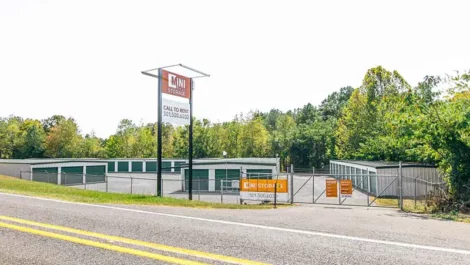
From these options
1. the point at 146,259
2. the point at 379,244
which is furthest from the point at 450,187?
the point at 146,259

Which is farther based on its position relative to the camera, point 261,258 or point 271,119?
point 271,119

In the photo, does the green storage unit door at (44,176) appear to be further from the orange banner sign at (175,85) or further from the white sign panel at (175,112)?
the orange banner sign at (175,85)

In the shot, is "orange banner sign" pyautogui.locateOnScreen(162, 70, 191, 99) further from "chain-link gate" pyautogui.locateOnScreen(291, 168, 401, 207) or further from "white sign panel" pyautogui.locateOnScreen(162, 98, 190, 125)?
"chain-link gate" pyautogui.locateOnScreen(291, 168, 401, 207)

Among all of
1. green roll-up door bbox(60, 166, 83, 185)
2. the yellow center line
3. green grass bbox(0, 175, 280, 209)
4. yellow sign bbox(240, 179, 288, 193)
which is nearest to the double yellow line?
the yellow center line

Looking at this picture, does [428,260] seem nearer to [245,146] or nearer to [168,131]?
[245,146]

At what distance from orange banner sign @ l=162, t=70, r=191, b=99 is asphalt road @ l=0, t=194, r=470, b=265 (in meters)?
9.97

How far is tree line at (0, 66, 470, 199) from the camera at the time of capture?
56.1 ft

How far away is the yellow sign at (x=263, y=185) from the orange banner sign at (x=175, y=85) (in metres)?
6.62

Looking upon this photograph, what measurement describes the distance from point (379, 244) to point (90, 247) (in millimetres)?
5733

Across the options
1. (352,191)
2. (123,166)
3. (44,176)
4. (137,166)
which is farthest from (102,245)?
(123,166)

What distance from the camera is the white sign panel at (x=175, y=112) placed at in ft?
59.0

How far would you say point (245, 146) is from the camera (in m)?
67.6

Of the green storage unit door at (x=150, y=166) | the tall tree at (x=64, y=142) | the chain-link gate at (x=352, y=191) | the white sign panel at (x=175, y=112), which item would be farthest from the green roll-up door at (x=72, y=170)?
the tall tree at (x=64, y=142)

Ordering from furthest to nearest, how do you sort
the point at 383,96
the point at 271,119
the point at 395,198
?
the point at 271,119 < the point at 383,96 < the point at 395,198
